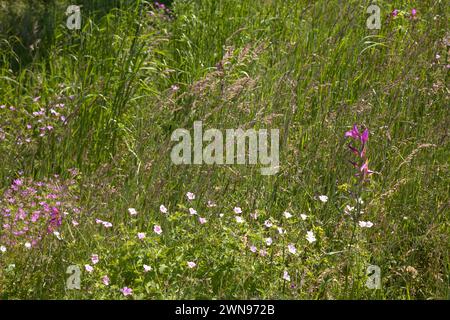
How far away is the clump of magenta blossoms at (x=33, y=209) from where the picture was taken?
377 cm

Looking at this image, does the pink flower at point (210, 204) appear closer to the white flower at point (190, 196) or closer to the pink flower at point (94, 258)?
the white flower at point (190, 196)

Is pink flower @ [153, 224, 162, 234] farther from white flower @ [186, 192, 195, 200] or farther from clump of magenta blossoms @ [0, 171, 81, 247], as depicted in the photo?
clump of magenta blossoms @ [0, 171, 81, 247]

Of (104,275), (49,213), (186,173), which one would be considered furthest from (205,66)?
(104,275)

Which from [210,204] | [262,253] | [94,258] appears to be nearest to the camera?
[94,258]

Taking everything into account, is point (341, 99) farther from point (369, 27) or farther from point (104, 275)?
point (104, 275)

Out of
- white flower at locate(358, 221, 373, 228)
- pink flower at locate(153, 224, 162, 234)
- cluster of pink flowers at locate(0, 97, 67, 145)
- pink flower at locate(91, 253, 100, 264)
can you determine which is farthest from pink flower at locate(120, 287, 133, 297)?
cluster of pink flowers at locate(0, 97, 67, 145)

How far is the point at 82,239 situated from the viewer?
3773mm

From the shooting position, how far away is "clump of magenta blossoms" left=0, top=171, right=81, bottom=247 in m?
3.77

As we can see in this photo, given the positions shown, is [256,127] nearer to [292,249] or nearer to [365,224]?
[365,224]

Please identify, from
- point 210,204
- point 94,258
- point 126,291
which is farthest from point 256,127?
point 126,291

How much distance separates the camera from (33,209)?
405cm

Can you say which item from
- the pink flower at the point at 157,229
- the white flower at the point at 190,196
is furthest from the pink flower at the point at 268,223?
the pink flower at the point at 157,229

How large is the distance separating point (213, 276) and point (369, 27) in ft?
8.77
